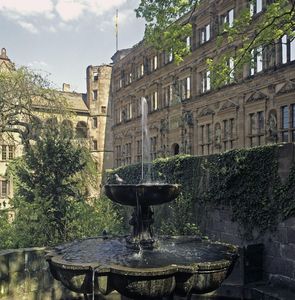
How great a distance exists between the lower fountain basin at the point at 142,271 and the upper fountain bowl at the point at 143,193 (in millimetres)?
913

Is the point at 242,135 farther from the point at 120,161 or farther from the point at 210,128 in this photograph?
the point at 120,161

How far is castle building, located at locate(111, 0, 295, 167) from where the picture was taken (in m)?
20.0

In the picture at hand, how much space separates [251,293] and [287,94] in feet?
42.1

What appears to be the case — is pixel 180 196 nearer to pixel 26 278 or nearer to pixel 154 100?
pixel 26 278

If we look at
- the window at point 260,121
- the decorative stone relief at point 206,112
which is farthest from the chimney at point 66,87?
the window at point 260,121

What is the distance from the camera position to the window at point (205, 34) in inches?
1025

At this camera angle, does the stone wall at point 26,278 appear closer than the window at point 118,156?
Yes

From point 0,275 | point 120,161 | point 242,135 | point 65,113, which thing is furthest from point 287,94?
point 120,161

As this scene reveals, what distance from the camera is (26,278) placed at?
8.33 meters

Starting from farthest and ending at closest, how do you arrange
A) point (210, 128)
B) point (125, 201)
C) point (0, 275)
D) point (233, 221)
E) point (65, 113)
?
point (210, 128), point (65, 113), point (233, 221), point (0, 275), point (125, 201)

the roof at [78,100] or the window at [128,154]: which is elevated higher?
the roof at [78,100]

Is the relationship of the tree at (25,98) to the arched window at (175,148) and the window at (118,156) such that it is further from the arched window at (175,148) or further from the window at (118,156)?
the window at (118,156)

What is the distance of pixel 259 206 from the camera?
423 inches

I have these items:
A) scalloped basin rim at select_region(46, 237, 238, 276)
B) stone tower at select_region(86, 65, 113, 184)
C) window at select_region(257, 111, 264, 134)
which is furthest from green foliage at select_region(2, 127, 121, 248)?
stone tower at select_region(86, 65, 113, 184)
